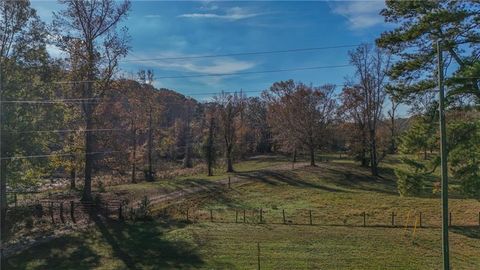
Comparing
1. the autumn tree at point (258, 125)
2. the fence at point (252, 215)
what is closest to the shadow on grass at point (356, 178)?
the fence at point (252, 215)

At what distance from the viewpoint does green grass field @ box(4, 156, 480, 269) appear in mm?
17797

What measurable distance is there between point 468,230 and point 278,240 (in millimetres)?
12099

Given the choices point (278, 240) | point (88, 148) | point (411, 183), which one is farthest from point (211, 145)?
point (411, 183)

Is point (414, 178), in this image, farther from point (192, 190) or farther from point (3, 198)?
point (192, 190)

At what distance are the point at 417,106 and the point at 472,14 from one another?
5.53 meters

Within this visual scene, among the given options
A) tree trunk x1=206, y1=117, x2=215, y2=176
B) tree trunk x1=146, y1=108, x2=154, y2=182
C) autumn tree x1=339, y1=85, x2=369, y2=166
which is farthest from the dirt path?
autumn tree x1=339, y1=85, x2=369, y2=166

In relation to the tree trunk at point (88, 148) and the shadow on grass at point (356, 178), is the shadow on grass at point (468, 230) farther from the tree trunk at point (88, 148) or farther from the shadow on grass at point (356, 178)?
the tree trunk at point (88, 148)

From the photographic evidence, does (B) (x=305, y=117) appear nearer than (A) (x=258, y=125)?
Yes

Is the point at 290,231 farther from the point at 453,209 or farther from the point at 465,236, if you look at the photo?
the point at 453,209

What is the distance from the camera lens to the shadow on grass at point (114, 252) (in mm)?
17672

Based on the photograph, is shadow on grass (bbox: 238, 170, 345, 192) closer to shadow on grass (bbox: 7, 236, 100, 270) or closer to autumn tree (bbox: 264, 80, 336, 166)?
autumn tree (bbox: 264, 80, 336, 166)

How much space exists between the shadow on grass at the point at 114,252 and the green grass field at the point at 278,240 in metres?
0.04

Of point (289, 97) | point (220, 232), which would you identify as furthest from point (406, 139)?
point (289, 97)

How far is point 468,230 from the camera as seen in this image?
24453 mm
